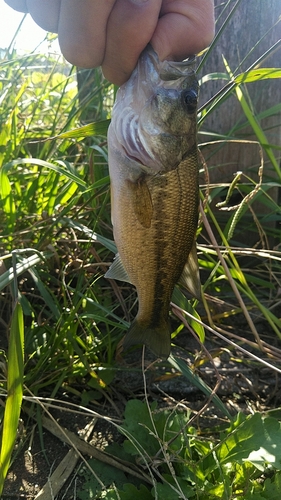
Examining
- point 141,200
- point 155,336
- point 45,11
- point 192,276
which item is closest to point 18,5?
point 45,11

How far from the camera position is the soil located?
170 centimetres

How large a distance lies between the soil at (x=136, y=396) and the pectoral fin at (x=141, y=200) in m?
0.56

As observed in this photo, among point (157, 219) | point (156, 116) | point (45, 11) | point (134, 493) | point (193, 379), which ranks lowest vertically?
point (134, 493)

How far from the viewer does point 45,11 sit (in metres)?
1.37

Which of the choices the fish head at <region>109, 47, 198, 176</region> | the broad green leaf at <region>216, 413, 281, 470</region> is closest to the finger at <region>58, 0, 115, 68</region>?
the fish head at <region>109, 47, 198, 176</region>

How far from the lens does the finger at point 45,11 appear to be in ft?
4.44

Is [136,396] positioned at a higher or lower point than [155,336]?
lower

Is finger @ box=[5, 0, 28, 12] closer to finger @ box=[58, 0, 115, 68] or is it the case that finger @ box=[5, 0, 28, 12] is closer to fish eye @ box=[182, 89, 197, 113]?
finger @ box=[58, 0, 115, 68]

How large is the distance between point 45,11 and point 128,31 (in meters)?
0.28

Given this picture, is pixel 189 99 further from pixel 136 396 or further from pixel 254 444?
pixel 136 396

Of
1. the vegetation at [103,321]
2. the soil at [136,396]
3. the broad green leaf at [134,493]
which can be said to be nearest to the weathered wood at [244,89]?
the vegetation at [103,321]

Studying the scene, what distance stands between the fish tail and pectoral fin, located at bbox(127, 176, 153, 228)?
33cm

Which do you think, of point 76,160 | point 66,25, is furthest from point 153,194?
point 76,160

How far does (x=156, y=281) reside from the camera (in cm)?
150
